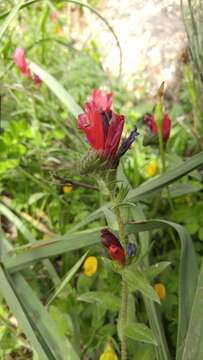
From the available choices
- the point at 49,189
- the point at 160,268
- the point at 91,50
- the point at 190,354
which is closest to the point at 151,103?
the point at 91,50

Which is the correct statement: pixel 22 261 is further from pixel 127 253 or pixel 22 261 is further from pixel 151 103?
pixel 151 103

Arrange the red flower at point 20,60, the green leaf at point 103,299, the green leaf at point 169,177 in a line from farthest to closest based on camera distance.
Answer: the red flower at point 20,60
the green leaf at point 169,177
the green leaf at point 103,299

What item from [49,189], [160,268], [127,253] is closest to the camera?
[127,253]

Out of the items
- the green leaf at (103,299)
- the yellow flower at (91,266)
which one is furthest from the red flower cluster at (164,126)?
the green leaf at (103,299)

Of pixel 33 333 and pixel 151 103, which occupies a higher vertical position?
pixel 151 103

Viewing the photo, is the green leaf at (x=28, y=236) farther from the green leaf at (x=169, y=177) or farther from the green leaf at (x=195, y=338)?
the green leaf at (x=195, y=338)

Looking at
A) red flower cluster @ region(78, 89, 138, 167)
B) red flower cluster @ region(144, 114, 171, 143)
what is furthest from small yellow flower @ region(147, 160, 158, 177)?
red flower cluster @ region(78, 89, 138, 167)

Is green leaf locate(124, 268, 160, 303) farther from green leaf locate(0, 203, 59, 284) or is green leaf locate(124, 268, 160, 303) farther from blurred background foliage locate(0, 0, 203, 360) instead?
green leaf locate(0, 203, 59, 284)
